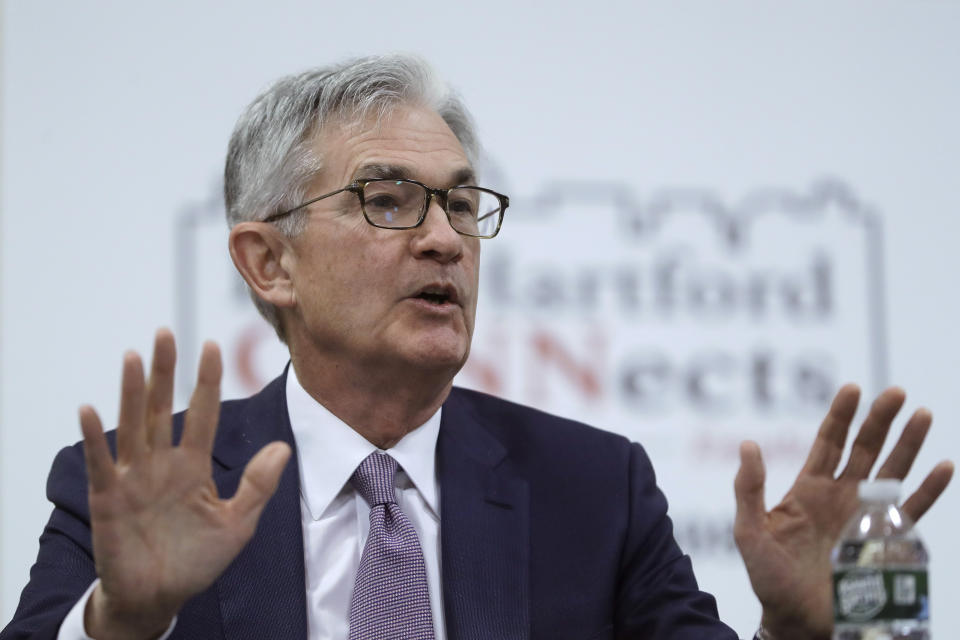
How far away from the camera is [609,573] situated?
2.06 metres

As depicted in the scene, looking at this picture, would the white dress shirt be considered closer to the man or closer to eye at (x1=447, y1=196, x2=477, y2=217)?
the man

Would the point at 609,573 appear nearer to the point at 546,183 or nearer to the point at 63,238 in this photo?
the point at 546,183

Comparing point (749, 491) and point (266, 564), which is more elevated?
point (749, 491)

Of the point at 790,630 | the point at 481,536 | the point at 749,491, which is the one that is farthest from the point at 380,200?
the point at 790,630

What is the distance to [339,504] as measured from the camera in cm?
201

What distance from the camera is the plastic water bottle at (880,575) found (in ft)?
4.24

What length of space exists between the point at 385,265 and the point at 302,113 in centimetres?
38

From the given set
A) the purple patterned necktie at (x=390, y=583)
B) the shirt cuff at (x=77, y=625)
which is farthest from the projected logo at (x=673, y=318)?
the shirt cuff at (x=77, y=625)

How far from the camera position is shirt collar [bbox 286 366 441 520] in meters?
2.02

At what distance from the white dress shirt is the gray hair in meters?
0.39

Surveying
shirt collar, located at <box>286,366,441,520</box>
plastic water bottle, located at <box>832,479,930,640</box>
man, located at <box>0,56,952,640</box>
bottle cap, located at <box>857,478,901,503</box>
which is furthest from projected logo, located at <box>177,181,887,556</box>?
bottle cap, located at <box>857,478,901,503</box>

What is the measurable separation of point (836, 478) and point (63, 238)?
2023 mm

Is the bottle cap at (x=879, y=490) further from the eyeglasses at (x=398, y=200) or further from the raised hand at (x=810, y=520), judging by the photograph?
the eyeglasses at (x=398, y=200)

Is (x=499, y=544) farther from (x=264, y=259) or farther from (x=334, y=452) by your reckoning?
(x=264, y=259)
